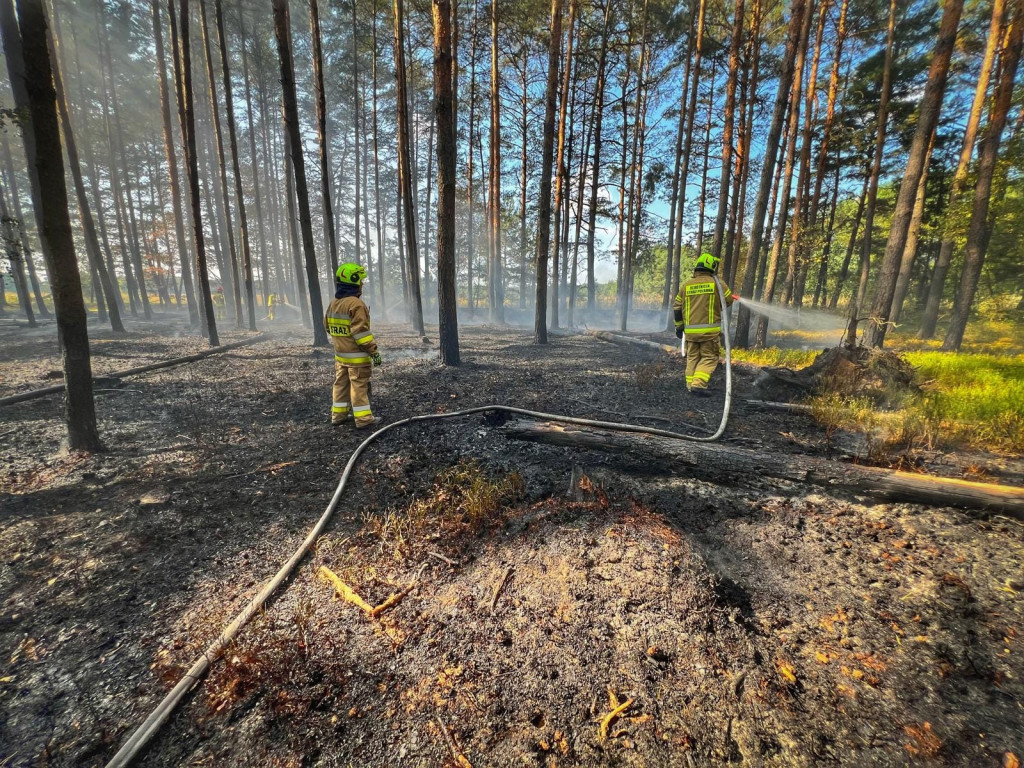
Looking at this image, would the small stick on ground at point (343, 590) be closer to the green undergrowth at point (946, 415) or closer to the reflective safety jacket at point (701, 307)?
the green undergrowth at point (946, 415)

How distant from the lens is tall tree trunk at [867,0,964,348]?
878 centimetres

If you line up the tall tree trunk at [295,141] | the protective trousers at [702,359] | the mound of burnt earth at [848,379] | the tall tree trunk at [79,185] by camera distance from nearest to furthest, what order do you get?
the mound of burnt earth at [848,379], the protective trousers at [702,359], the tall tree trunk at [295,141], the tall tree trunk at [79,185]

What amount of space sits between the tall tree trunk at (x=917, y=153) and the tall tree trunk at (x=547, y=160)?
8744 mm

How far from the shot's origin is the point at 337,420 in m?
5.65

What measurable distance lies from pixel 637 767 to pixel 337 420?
5168 mm

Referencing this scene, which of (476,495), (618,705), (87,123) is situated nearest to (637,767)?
(618,705)

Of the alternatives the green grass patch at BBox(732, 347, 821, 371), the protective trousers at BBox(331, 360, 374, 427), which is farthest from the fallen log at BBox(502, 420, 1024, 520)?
the green grass patch at BBox(732, 347, 821, 371)

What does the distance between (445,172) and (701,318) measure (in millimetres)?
6334

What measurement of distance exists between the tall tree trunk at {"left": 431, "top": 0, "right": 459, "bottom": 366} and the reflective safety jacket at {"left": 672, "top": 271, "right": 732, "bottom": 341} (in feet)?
17.2

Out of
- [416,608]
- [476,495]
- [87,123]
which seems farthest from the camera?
[87,123]

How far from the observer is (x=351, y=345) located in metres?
5.35

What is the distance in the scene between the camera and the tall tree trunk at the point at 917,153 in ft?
28.8

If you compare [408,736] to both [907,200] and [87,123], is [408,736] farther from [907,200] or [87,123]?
[87,123]

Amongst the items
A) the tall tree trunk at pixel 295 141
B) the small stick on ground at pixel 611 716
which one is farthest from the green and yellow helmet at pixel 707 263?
the tall tree trunk at pixel 295 141
